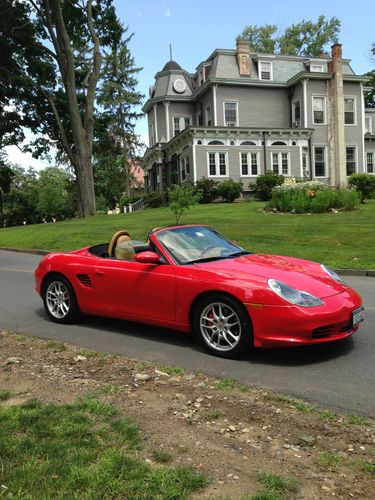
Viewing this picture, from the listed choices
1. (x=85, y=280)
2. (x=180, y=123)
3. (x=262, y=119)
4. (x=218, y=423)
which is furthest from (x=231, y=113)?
(x=218, y=423)

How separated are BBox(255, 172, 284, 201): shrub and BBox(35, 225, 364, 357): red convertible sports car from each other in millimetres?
27102

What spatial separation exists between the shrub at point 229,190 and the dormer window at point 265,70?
11400mm

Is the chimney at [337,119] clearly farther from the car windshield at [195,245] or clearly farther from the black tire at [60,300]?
the black tire at [60,300]

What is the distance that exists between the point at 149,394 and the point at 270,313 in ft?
4.84

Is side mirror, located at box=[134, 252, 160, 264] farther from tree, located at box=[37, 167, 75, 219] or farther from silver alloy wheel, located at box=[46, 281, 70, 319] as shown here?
tree, located at box=[37, 167, 75, 219]

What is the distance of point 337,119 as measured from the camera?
38312 millimetres

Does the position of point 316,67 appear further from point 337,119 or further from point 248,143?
point 248,143

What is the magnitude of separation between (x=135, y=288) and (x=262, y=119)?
3514 centimetres

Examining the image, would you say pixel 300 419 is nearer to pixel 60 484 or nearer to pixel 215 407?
pixel 215 407

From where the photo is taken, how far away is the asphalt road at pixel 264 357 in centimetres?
418

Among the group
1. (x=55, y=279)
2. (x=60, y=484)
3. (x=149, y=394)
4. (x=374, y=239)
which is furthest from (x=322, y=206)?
(x=60, y=484)

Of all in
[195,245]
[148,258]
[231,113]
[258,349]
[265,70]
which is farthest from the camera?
[265,70]

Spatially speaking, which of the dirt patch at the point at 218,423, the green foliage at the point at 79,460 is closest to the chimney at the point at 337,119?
the dirt patch at the point at 218,423

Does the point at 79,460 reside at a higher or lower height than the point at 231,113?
lower
